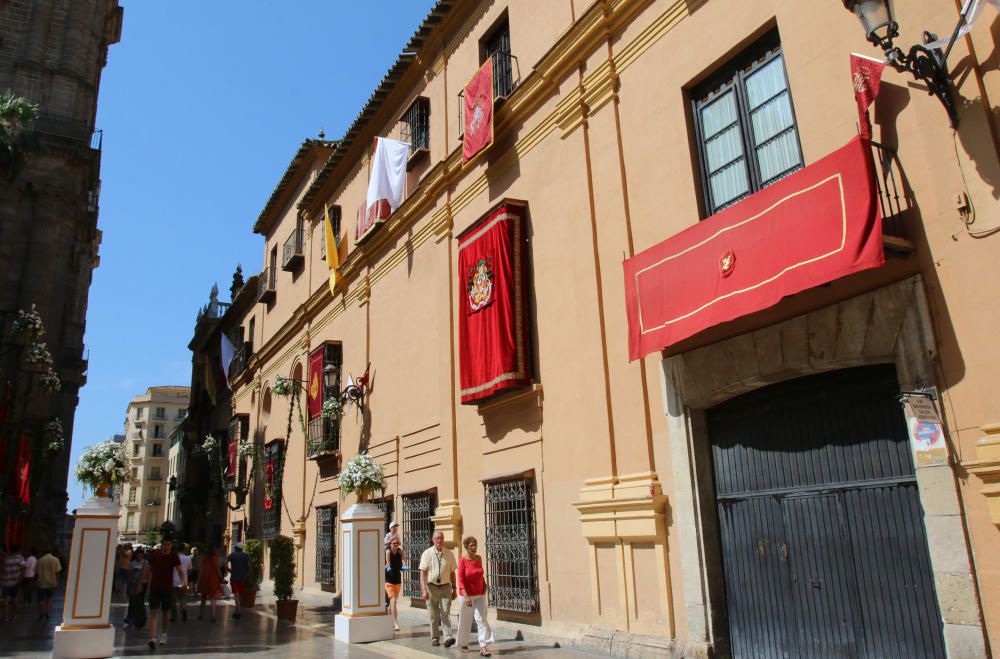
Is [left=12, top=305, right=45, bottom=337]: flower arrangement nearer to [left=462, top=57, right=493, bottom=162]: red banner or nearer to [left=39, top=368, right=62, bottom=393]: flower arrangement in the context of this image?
[left=39, top=368, right=62, bottom=393]: flower arrangement

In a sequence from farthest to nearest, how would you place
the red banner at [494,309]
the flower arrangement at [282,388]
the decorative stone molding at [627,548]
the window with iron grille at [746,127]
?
the flower arrangement at [282,388] → the red banner at [494,309] → the decorative stone molding at [627,548] → the window with iron grille at [746,127]

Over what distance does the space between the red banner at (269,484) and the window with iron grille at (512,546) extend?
46.9ft

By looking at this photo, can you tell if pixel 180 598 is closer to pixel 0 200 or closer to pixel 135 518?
pixel 0 200

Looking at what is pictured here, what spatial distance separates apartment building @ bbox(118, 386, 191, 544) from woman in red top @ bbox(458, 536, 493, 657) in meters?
92.1

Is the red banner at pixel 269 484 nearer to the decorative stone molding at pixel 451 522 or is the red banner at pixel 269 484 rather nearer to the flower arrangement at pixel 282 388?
the flower arrangement at pixel 282 388

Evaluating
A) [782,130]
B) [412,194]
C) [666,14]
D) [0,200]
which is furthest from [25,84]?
[782,130]

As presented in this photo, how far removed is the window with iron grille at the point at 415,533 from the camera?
14977mm

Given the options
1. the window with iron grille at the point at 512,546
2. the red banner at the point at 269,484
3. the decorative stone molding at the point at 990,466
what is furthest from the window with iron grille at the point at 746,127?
the red banner at the point at 269,484

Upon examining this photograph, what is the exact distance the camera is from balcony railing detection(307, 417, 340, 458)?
20.1m

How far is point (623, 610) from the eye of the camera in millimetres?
9430

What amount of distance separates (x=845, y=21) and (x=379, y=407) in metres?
12.9

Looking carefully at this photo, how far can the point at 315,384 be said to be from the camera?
21.3 m

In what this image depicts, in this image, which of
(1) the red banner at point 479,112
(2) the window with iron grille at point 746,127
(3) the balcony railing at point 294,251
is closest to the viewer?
(2) the window with iron grille at point 746,127

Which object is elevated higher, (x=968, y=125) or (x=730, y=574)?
(x=968, y=125)
